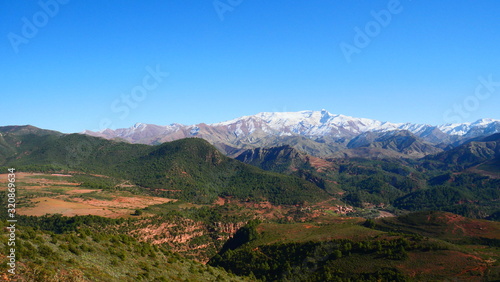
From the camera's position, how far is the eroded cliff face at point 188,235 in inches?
3962

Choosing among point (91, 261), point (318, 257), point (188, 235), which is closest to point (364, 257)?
point (318, 257)

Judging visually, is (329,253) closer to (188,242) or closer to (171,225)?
(188,242)

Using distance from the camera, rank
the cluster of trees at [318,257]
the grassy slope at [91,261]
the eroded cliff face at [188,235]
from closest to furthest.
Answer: the grassy slope at [91,261] < the cluster of trees at [318,257] < the eroded cliff face at [188,235]

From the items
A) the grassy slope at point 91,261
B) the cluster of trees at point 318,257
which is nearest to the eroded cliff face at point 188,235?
the cluster of trees at point 318,257

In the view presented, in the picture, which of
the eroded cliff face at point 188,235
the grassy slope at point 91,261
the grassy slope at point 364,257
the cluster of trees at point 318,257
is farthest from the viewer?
the eroded cliff face at point 188,235

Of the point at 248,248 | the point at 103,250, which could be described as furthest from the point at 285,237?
the point at 103,250

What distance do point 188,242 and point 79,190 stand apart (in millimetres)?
81311

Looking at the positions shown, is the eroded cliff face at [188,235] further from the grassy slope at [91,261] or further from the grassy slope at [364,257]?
the grassy slope at [91,261]

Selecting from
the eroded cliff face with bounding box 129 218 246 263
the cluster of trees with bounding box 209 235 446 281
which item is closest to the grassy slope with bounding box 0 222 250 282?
the cluster of trees with bounding box 209 235 446 281

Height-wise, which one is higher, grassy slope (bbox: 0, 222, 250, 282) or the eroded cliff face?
grassy slope (bbox: 0, 222, 250, 282)

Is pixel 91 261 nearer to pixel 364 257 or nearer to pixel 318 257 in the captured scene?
pixel 318 257

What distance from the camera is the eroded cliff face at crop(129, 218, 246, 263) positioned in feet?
330

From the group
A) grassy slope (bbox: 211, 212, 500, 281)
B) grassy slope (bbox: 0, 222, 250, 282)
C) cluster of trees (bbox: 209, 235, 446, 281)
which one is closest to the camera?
grassy slope (bbox: 0, 222, 250, 282)

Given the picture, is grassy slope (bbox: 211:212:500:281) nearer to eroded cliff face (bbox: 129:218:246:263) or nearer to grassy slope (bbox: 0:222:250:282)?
eroded cliff face (bbox: 129:218:246:263)
